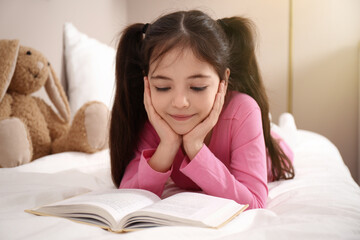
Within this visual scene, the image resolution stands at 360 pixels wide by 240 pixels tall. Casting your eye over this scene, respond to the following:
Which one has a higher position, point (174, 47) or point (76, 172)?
point (174, 47)

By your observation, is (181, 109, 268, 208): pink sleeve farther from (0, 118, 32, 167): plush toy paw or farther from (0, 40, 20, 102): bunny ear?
(0, 40, 20, 102): bunny ear

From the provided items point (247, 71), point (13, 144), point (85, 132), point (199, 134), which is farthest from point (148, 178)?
point (85, 132)

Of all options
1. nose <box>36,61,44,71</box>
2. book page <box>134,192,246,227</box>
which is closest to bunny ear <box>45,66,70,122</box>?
nose <box>36,61,44,71</box>

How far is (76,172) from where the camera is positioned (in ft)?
4.19

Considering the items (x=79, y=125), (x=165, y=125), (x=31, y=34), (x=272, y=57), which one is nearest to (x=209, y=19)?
(x=165, y=125)

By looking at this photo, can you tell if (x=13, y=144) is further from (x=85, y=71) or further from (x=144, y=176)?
(x=85, y=71)

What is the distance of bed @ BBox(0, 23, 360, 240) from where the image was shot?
25.9 inches

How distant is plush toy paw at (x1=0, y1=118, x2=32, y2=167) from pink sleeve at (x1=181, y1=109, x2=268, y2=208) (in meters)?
0.66

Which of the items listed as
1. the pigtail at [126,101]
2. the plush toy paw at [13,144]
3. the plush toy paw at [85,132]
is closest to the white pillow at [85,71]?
the plush toy paw at [85,132]

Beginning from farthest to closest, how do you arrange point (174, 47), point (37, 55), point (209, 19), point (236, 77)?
1. point (37, 55)
2. point (236, 77)
3. point (209, 19)
4. point (174, 47)

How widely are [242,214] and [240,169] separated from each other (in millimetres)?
210

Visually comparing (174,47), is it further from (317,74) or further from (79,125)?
(317,74)

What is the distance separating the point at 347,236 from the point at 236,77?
0.63m

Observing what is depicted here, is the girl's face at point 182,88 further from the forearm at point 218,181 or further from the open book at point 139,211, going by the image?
the open book at point 139,211
